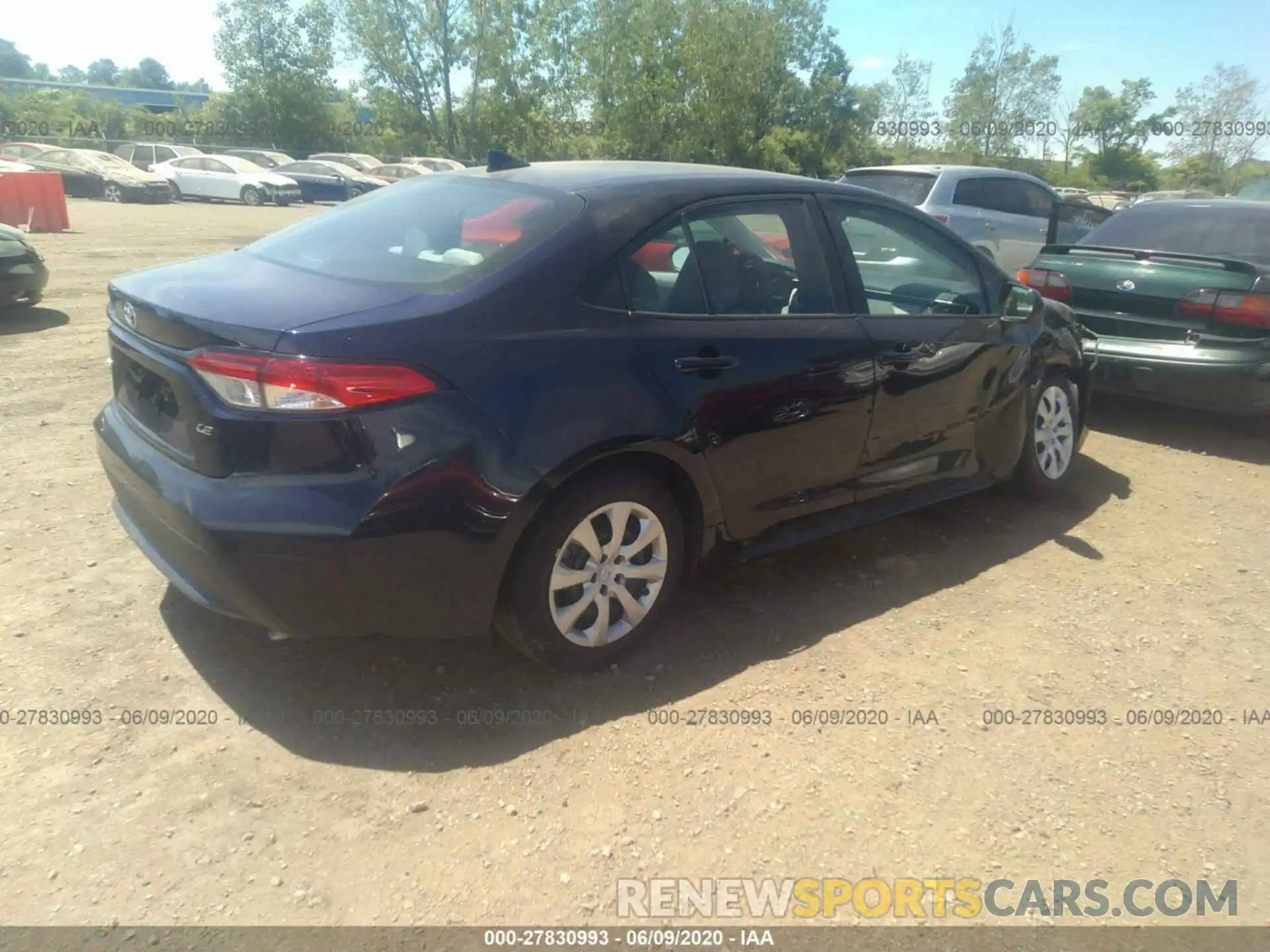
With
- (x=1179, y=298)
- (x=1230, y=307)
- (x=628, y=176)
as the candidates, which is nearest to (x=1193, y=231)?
(x=1179, y=298)

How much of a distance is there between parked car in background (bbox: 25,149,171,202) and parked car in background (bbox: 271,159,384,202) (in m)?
5.36

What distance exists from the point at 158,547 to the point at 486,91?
50.7 m

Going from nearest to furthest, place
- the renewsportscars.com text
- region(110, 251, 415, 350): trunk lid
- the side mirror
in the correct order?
the renewsportscars.com text
region(110, 251, 415, 350): trunk lid
the side mirror

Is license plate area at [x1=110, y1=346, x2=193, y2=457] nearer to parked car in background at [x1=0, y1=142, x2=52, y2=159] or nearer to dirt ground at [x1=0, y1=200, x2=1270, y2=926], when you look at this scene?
dirt ground at [x1=0, y1=200, x2=1270, y2=926]

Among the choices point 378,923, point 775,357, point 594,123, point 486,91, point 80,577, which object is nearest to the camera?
point 378,923

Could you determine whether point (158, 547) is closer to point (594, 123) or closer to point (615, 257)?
point (615, 257)

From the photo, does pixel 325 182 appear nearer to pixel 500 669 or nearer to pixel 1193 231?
pixel 1193 231

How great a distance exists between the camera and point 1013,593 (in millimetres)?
4039

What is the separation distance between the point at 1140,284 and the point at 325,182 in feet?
100

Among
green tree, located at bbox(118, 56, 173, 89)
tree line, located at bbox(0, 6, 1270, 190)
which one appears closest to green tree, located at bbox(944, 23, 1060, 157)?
tree line, located at bbox(0, 6, 1270, 190)

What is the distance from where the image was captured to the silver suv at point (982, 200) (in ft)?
34.6

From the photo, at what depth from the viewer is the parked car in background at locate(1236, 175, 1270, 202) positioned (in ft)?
48.4

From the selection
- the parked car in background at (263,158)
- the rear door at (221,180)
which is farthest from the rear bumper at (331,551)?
the parked car in background at (263,158)

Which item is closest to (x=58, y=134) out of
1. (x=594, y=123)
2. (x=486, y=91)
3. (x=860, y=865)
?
(x=486, y=91)
